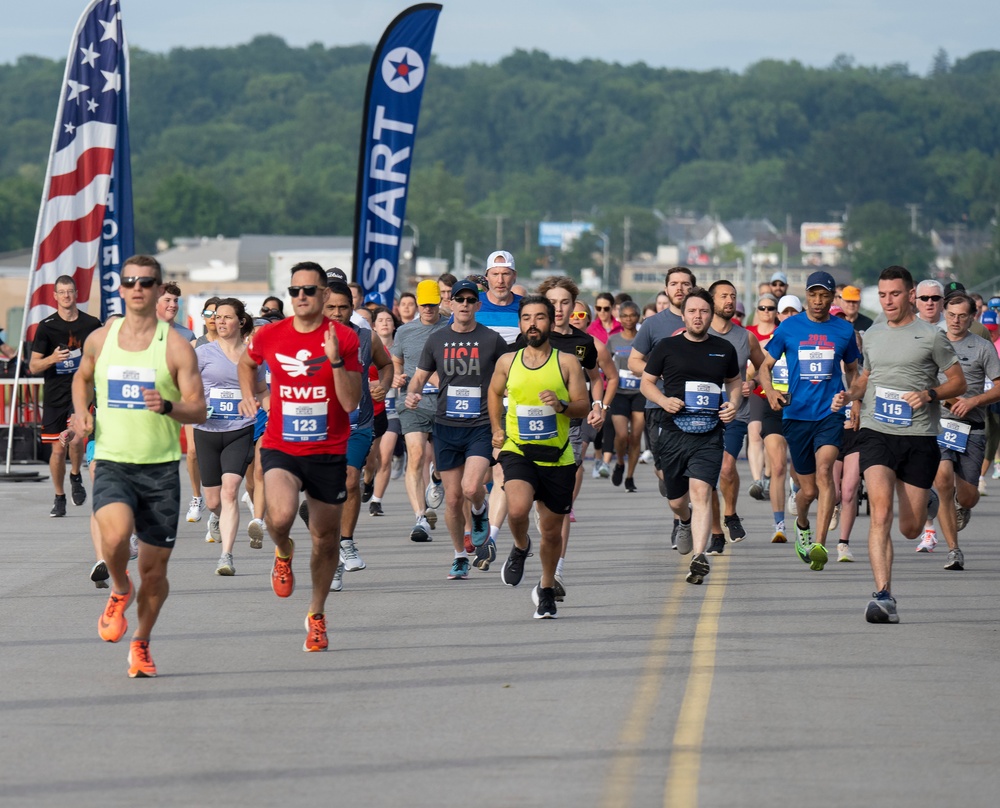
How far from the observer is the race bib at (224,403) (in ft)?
41.8

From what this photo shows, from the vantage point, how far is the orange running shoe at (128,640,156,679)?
8429mm

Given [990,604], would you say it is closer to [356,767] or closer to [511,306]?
[511,306]

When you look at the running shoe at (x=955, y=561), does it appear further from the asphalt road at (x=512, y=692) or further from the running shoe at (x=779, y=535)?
the running shoe at (x=779, y=535)

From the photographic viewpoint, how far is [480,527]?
13.1m

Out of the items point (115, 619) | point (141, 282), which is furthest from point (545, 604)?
point (141, 282)

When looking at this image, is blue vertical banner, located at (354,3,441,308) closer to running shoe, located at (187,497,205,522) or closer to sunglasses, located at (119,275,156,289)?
running shoe, located at (187,497,205,522)

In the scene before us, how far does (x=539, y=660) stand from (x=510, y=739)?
1815mm

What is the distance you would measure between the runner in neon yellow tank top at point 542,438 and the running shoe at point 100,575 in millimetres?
2624

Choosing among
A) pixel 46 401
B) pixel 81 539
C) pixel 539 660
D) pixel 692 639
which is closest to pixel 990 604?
pixel 692 639

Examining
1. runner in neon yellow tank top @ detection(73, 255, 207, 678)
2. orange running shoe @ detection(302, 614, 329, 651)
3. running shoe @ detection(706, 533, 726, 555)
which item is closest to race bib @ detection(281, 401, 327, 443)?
runner in neon yellow tank top @ detection(73, 255, 207, 678)

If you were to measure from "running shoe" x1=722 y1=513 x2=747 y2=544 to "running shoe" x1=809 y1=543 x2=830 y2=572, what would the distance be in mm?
1782

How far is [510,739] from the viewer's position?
7.16m

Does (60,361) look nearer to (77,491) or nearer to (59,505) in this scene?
(59,505)

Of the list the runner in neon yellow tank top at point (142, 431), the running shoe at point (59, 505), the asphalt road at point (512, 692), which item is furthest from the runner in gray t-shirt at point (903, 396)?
the running shoe at point (59, 505)
